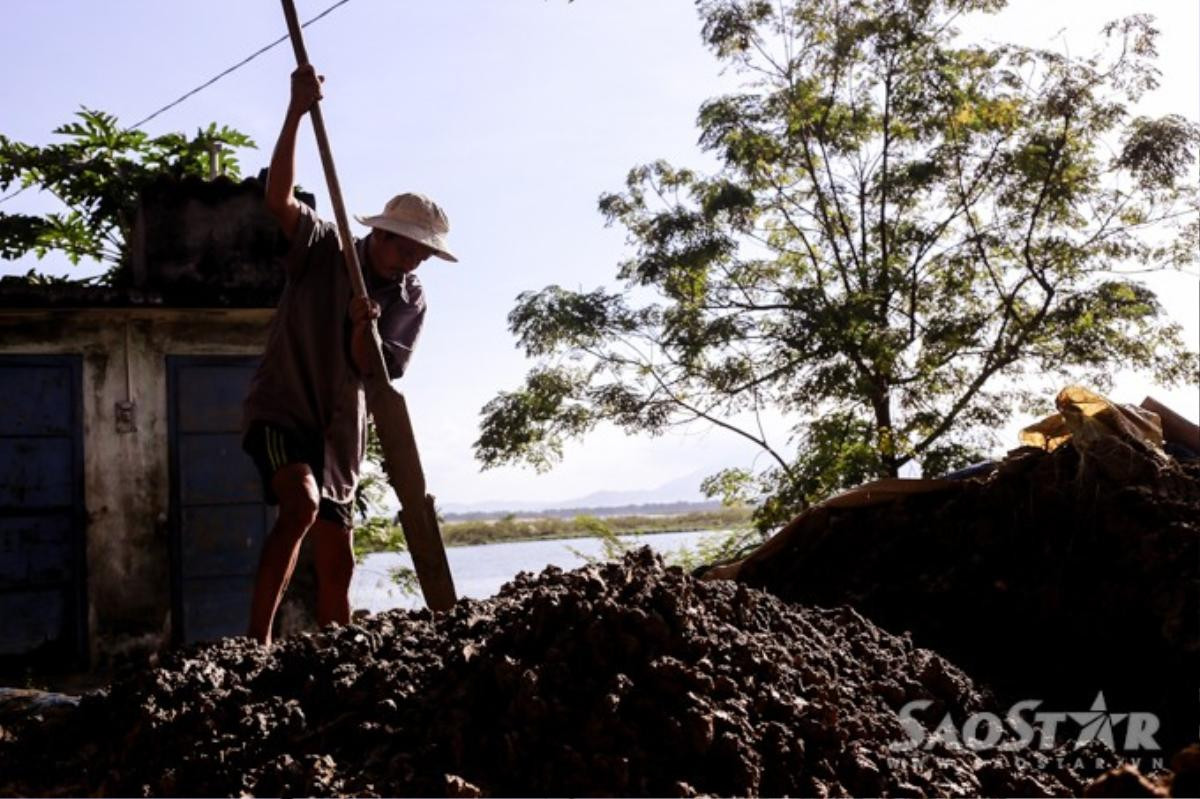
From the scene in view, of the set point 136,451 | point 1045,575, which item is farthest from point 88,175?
point 1045,575

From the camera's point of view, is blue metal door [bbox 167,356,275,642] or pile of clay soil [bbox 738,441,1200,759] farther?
blue metal door [bbox 167,356,275,642]

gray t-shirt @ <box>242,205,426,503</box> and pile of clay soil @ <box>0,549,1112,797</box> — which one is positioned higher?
gray t-shirt @ <box>242,205,426,503</box>

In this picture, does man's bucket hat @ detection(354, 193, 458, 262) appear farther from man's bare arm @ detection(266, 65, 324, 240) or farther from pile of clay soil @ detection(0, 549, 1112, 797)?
pile of clay soil @ detection(0, 549, 1112, 797)

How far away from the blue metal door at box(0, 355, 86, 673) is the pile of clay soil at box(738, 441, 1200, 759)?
160 inches

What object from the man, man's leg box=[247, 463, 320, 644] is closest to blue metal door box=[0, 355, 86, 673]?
the man

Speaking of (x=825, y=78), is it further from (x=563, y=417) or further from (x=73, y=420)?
(x=73, y=420)

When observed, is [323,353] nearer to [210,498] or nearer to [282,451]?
[282,451]

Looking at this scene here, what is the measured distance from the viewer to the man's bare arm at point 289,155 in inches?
154

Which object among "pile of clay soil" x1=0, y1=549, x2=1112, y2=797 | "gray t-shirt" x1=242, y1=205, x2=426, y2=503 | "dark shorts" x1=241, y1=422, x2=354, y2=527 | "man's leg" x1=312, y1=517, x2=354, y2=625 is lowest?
"pile of clay soil" x1=0, y1=549, x2=1112, y2=797

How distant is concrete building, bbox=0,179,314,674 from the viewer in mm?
6688

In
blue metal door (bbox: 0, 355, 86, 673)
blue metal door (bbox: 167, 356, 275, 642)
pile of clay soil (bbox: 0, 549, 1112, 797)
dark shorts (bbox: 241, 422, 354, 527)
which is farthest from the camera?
blue metal door (bbox: 167, 356, 275, 642)

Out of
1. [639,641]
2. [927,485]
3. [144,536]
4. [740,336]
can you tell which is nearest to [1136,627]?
[927,485]

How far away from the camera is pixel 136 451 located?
6.89 m

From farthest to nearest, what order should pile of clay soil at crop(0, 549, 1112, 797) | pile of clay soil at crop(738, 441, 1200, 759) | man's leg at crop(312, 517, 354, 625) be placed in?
1. man's leg at crop(312, 517, 354, 625)
2. pile of clay soil at crop(738, 441, 1200, 759)
3. pile of clay soil at crop(0, 549, 1112, 797)
